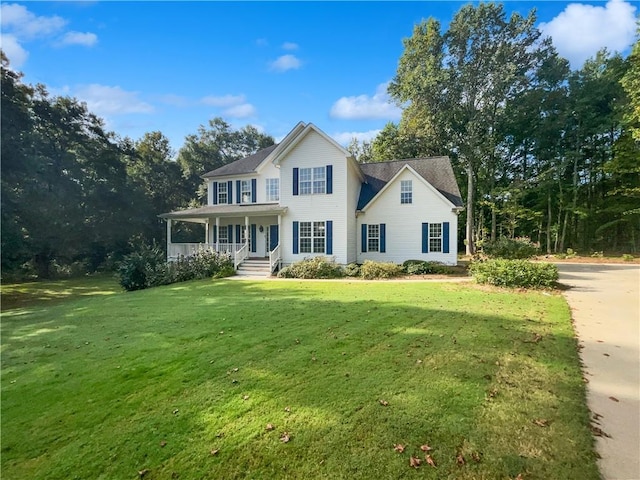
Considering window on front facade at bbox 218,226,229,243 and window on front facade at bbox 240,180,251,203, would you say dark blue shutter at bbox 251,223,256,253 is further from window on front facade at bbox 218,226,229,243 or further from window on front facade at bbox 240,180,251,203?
window on front facade at bbox 218,226,229,243

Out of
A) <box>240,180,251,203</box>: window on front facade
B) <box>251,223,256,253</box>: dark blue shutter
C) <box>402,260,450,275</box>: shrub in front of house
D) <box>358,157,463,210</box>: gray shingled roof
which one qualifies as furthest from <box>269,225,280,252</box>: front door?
<box>402,260,450,275</box>: shrub in front of house

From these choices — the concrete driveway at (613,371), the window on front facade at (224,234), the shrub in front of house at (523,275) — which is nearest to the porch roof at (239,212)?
the window on front facade at (224,234)

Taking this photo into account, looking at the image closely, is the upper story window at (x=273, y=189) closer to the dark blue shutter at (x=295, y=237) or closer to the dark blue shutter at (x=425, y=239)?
the dark blue shutter at (x=295, y=237)

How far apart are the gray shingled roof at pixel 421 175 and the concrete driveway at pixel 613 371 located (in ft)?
32.8

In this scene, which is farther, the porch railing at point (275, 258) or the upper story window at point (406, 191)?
the upper story window at point (406, 191)

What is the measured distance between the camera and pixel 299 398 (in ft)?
12.3

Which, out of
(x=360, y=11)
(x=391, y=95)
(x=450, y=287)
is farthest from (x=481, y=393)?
(x=391, y=95)

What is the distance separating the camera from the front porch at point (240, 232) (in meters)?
18.2

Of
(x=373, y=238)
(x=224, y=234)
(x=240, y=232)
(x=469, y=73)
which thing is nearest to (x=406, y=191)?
(x=373, y=238)

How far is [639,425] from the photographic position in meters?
3.34

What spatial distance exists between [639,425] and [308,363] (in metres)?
3.76

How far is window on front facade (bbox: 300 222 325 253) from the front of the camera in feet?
59.2

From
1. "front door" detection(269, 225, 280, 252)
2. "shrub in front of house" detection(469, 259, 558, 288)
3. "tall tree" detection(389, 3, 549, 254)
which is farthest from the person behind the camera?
"tall tree" detection(389, 3, 549, 254)

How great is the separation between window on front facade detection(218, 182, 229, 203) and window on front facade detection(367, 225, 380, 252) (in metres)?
10.3
